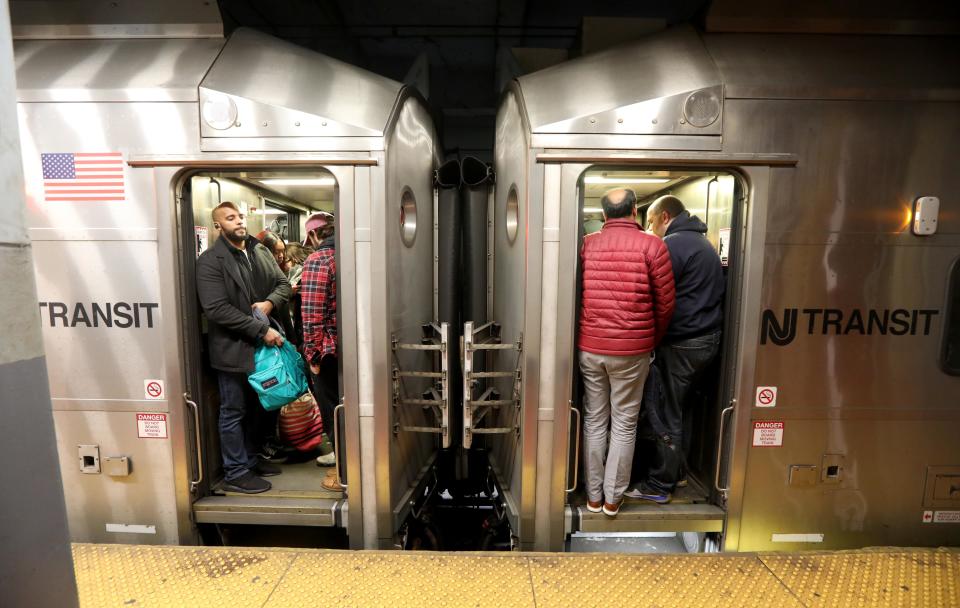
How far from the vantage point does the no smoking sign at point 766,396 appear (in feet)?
8.11

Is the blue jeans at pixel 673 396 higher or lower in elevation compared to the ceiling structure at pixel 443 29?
lower

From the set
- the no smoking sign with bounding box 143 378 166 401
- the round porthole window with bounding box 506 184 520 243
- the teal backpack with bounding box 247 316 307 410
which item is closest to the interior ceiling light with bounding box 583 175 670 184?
the round porthole window with bounding box 506 184 520 243

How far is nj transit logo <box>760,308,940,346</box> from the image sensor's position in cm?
242

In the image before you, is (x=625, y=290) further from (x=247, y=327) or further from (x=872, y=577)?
(x=247, y=327)

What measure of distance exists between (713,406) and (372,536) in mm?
2258

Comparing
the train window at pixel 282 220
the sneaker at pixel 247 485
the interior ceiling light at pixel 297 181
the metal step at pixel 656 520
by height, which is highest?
the interior ceiling light at pixel 297 181

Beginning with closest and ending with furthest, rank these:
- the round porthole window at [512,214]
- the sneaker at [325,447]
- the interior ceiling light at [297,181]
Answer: the round porthole window at [512,214] → the sneaker at [325,447] → the interior ceiling light at [297,181]

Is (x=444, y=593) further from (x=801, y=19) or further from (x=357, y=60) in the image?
(x=357, y=60)

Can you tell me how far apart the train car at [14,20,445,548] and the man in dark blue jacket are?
1393 millimetres

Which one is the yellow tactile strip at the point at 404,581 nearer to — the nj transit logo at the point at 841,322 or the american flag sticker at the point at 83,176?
the nj transit logo at the point at 841,322

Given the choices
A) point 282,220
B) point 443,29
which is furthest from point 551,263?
point 282,220

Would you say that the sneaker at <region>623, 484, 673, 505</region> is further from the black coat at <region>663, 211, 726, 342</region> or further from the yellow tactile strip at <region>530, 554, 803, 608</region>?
the black coat at <region>663, 211, 726, 342</region>

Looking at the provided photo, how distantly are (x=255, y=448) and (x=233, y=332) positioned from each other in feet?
3.03

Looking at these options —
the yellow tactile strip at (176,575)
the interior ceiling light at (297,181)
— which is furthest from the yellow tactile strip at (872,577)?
the interior ceiling light at (297,181)
